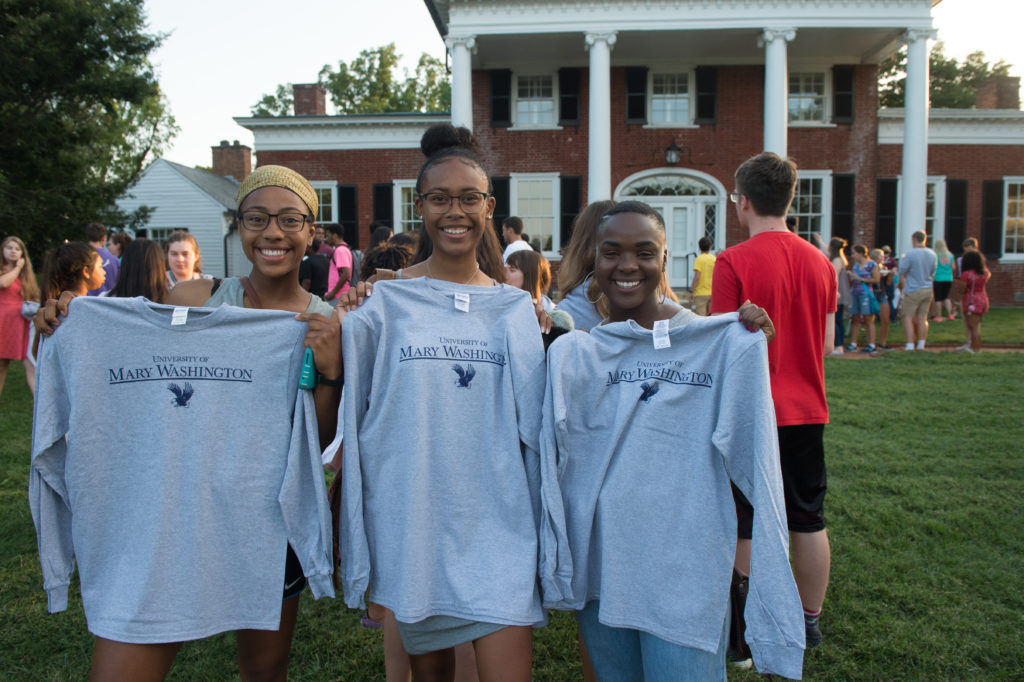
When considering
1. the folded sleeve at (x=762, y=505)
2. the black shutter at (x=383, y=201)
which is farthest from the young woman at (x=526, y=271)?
the black shutter at (x=383, y=201)

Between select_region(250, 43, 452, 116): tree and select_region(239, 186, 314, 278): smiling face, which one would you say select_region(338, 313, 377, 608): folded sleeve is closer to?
select_region(239, 186, 314, 278): smiling face

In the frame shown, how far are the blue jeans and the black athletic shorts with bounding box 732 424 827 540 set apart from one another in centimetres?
140

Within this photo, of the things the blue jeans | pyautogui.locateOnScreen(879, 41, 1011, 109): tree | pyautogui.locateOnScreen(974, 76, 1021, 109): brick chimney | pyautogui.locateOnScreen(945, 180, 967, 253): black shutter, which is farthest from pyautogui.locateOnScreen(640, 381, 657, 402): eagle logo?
pyautogui.locateOnScreen(879, 41, 1011, 109): tree

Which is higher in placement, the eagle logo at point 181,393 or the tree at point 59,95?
the tree at point 59,95

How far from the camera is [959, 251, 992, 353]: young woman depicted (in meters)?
12.0

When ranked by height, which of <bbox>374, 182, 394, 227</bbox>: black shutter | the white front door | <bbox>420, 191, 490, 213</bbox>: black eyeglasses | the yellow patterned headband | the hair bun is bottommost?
<bbox>420, 191, 490, 213</bbox>: black eyeglasses

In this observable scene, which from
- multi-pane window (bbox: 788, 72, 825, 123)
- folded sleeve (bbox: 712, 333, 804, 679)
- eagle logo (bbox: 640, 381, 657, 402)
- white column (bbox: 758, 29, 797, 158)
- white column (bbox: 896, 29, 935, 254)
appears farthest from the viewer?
multi-pane window (bbox: 788, 72, 825, 123)

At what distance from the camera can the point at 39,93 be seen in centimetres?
1550

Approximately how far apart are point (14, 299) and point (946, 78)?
52.0 meters

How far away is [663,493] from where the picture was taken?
223cm

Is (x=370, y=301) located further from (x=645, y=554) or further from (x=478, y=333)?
(x=645, y=554)

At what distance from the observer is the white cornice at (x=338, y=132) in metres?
21.8

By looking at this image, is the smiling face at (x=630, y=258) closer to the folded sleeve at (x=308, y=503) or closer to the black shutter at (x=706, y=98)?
the folded sleeve at (x=308, y=503)

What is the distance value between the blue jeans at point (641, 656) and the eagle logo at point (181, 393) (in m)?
1.46
